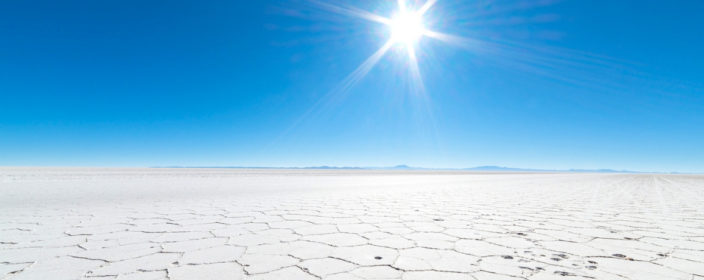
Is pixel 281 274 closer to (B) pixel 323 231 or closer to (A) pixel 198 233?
(B) pixel 323 231

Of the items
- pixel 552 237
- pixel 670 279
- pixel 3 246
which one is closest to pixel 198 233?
pixel 3 246

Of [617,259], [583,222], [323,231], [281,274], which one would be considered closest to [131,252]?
[281,274]

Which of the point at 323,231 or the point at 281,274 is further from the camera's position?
the point at 323,231

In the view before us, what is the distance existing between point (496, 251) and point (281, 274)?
4.50 ft

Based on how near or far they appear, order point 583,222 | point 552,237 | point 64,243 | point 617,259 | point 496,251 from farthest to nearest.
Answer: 1. point 583,222
2. point 552,237
3. point 64,243
4. point 496,251
5. point 617,259

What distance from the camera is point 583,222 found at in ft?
10.6

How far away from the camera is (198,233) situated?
8.52ft

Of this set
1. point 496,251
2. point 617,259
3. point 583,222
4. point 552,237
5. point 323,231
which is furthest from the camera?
point 583,222

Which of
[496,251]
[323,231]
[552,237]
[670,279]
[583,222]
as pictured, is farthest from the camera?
[583,222]

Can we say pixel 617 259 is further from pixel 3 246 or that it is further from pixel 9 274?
pixel 3 246

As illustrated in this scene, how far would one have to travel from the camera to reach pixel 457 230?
2.74m

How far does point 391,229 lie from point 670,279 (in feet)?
5.70

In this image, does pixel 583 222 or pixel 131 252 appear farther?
pixel 583 222

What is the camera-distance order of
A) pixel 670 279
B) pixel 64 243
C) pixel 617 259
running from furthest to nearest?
pixel 64 243 → pixel 617 259 → pixel 670 279
